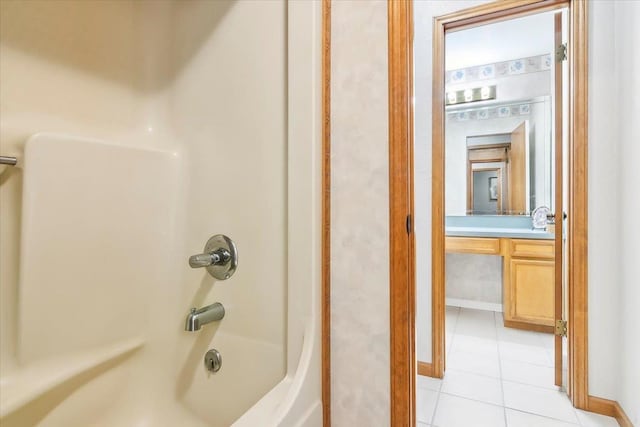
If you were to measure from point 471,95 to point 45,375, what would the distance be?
11.8 feet

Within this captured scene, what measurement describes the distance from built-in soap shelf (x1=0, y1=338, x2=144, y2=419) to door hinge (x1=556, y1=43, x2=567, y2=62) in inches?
95.9

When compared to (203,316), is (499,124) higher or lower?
higher

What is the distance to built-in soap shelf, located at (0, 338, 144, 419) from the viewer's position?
0.74m

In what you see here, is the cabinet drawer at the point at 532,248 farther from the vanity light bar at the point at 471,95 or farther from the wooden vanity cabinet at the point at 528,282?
the vanity light bar at the point at 471,95

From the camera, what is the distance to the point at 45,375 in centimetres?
82

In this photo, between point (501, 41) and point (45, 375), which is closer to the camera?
point (45, 375)

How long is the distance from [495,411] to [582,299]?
0.70 metres

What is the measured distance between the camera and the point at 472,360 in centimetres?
207

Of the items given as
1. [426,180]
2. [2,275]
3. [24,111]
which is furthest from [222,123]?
[426,180]

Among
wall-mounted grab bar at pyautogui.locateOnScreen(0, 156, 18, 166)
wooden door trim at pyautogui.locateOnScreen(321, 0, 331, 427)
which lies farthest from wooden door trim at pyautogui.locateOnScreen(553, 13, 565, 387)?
wall-mounted grab bar at pyautogui.locateOnScreen(0, 156, 18, 166)

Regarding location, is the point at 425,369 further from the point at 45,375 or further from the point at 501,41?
the point at 501,41

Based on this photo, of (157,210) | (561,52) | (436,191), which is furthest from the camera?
(436,191)

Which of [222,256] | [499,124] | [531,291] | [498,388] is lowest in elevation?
[498,388]

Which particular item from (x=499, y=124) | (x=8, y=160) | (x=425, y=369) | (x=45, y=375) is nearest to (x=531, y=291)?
(x=425, y=369)
